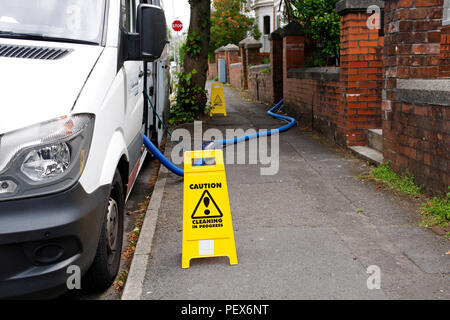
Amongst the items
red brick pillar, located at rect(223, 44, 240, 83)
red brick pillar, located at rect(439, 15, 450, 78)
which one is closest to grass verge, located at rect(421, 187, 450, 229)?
red brick pillar, located at rect(439, 15, 450, 78)

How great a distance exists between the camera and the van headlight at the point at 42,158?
9.16 feet

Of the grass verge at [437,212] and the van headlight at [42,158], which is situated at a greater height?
the van headlight at [42,158]

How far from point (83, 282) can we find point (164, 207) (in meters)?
2.19

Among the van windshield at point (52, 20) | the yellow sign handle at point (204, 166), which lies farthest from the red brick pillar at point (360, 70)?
the van windshield at point (52, 20)

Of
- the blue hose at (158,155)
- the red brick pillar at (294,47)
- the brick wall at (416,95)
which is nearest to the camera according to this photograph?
the brick wall at (416,95)

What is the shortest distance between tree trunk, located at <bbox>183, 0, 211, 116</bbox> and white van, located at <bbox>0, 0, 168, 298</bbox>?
824 centimetres

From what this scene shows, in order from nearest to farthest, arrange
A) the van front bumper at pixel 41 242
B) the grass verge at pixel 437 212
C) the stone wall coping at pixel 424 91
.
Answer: the van front bumper at pixel 41 242 < the grass verge at pixel 437 212 < the stone wall coping at pixel 424 91

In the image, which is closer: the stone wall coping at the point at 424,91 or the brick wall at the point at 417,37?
the stone wall coping at the point at 424,91

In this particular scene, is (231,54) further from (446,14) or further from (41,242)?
(41,242)

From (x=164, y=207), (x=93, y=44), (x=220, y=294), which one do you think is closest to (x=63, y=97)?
(x=93, y=44)

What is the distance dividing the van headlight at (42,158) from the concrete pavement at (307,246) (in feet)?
4.06

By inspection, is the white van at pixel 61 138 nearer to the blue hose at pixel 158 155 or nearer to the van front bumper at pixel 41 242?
the van front bumper at pixel 41 242

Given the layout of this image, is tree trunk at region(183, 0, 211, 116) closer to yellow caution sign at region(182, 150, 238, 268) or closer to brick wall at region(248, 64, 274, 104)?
brick wall at region(248, 64, 274, 104)
